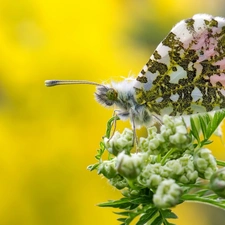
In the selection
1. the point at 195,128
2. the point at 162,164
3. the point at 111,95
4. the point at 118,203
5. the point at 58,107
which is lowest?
the point at 118,203

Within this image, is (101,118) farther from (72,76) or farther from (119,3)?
(119,3)

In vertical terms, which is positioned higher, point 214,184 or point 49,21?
point 49,21

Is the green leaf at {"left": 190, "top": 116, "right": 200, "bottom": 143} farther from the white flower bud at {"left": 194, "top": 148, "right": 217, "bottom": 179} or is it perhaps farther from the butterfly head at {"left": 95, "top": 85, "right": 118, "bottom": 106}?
the butterfly head at {"left": 95, "top": 85, "right": 118, "bottom": 106}

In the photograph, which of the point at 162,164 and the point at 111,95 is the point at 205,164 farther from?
the point at 111,95

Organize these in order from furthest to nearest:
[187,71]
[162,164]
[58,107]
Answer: [58,107] < [187,71] < [162,164]

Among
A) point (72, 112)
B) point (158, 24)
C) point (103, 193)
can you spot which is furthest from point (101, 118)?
point (158, 24)

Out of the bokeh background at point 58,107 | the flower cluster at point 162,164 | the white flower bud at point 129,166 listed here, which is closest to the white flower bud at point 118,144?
the flower cluster at point 162,164

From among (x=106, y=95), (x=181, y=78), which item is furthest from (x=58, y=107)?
(x=181, y=78)
